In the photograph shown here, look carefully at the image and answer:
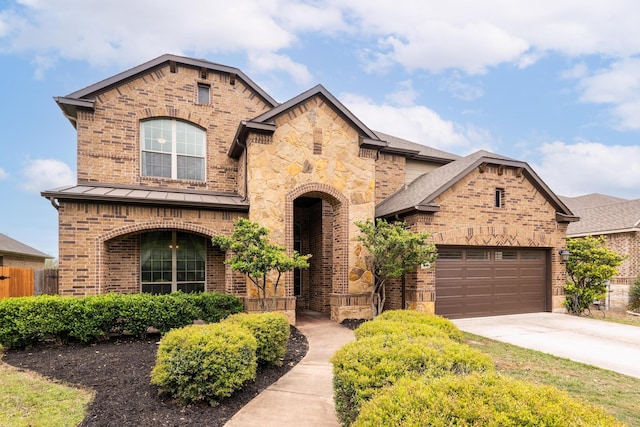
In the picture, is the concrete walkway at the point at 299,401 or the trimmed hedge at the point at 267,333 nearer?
the concrete walkway at the point at 299,401

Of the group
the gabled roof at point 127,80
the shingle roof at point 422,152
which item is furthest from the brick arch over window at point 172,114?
the shingle roof at point 422,152

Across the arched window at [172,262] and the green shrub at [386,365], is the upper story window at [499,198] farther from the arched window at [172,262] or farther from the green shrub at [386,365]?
the arched window at [172,262]

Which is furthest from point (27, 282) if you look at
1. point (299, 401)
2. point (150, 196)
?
point (299, 401)

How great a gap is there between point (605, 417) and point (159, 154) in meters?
12.3

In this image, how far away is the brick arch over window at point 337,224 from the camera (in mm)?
10625

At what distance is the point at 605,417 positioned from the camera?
2.26 m

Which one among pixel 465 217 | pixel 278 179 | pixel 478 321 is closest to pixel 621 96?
pixel 465 217

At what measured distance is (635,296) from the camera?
15.4 m

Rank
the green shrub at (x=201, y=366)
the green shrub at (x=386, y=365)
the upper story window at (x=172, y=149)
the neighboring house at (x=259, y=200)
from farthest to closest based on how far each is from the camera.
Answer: the upper story window at (x=172, y=149) < the neighboring house at (x=259, y=200) < the green shrub at (x=201, y=366) < the green shrub at (x=386, y=365)

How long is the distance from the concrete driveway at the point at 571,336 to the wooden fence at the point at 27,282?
11.7 m

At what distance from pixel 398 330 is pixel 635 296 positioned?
54.9 ft

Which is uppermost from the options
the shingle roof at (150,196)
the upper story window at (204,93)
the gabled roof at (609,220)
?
the upper story window at (204,93)

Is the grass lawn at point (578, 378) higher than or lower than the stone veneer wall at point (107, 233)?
lower

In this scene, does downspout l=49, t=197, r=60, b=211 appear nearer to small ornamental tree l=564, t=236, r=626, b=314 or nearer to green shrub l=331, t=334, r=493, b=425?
green shrub l=331, t=334, r=493, b=425
